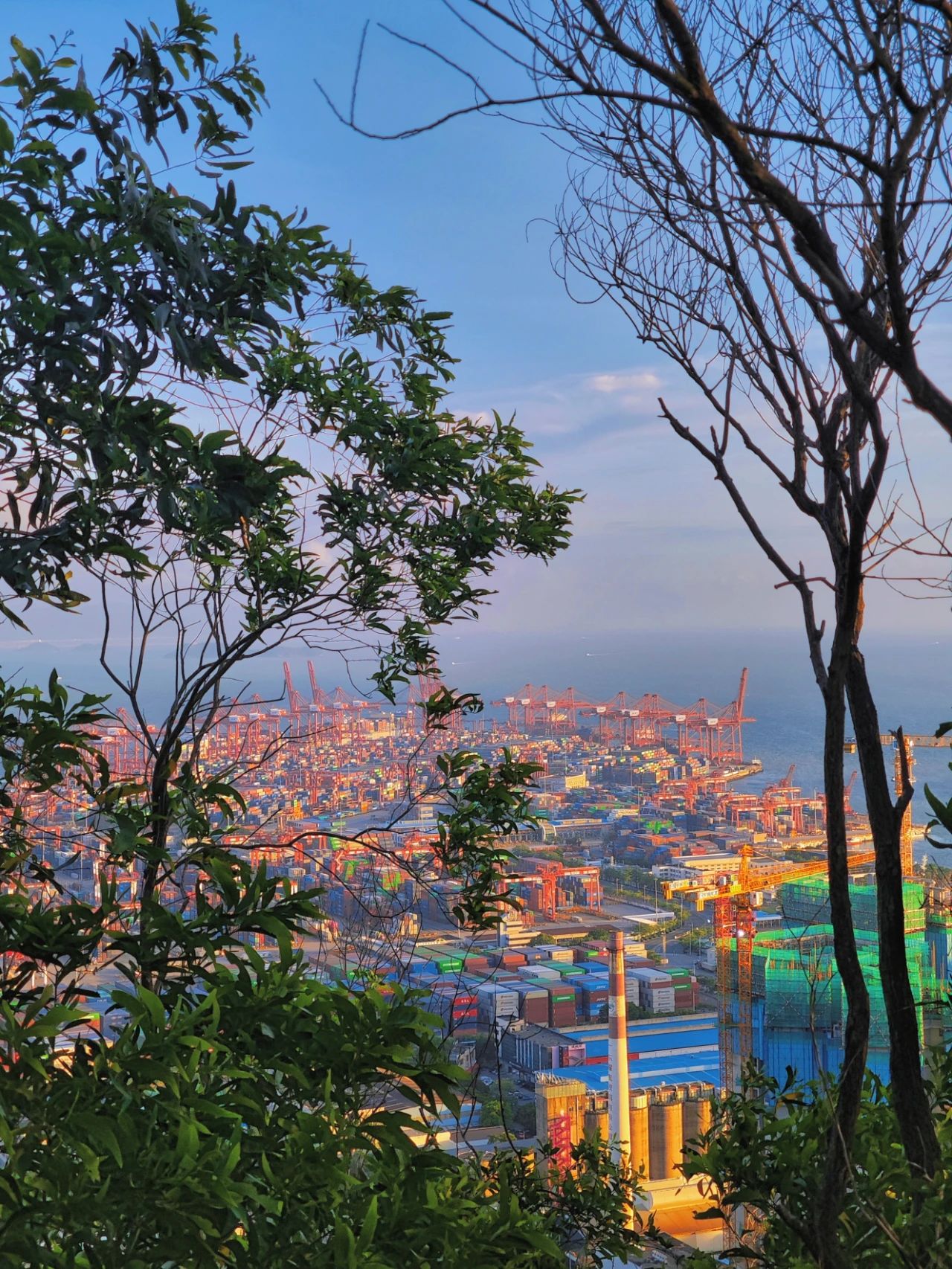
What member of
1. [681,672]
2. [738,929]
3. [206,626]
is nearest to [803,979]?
[738,929]

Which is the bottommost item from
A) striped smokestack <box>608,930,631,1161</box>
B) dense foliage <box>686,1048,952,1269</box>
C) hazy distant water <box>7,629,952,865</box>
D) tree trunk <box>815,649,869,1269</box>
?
striped smokestack <box>608,930,631,1161</box>

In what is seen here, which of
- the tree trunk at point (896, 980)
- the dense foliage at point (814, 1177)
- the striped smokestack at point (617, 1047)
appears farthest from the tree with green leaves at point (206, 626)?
the striped smokestack at point (617, 1047)

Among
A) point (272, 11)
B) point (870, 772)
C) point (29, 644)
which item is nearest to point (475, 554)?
point (29, 644)

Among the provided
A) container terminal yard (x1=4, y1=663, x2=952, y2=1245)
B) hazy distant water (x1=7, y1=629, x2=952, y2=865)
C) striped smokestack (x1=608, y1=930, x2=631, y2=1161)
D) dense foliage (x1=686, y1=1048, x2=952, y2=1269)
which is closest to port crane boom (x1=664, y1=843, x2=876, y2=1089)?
container terminal yard (x1=4, y1=663, x2=952, y2=1245)

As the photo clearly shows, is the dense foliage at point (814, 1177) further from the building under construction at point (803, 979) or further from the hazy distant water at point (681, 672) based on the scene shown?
the building under construction at point (803, 979)

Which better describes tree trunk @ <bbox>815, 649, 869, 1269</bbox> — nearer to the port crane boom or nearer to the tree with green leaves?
the tree with green leaves
